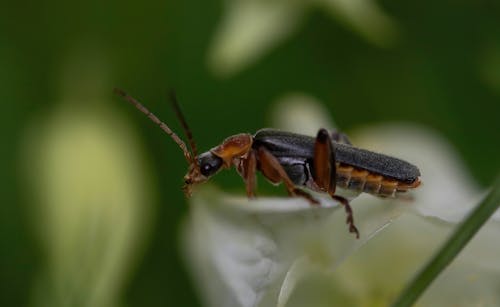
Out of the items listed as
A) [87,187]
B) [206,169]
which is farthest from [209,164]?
[87,187]

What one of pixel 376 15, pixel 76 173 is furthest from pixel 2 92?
pixel 376 15

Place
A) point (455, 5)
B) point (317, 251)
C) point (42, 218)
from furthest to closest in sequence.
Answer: point (455, 5)
point (42, 218)
point (317, 251)

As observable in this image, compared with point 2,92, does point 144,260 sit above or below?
below

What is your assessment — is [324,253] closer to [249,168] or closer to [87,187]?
[249,168]

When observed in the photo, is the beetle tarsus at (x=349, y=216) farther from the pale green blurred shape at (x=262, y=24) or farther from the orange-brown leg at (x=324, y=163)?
the pale green blurred shape at (x=262, y=24)

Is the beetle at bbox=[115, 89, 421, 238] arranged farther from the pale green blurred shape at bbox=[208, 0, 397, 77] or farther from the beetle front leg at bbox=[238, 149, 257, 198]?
the pale green blurred shape at bbox=[208, 0, 397, 77]

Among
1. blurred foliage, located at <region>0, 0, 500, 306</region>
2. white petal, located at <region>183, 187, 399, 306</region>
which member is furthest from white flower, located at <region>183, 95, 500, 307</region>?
blurred foliage, located at <region>0, 0, 500, 306</region>

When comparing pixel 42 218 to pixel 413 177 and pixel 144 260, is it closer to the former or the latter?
pixel 144 260
